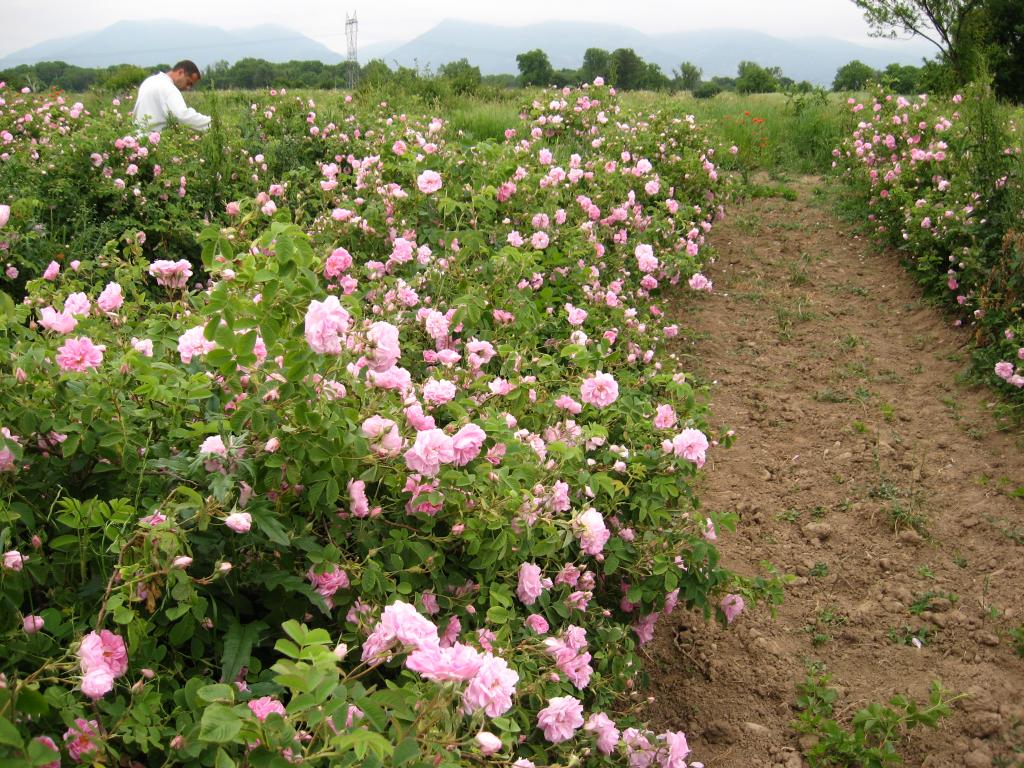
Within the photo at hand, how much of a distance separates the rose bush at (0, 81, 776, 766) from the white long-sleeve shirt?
397cm

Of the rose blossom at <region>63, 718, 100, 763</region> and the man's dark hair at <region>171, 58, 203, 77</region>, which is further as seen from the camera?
the man's dark hair at <region>171, 58, 203, 77</region>

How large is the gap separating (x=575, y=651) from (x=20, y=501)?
1.23 metres

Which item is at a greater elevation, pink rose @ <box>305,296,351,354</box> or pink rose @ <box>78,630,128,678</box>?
pink rose @ <box>305,296,351,354</box>

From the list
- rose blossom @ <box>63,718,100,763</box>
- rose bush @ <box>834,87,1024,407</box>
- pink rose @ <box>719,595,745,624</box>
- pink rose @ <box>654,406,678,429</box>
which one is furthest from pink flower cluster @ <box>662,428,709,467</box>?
rose bush @ <box>834,87,1024,407</box>

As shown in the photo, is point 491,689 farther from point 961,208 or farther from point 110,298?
point 961,208

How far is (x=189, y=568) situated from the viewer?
59.9 inches

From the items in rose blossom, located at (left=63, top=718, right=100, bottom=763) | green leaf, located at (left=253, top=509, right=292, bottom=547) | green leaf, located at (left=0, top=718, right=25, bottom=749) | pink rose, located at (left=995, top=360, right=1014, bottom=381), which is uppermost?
green leaf, located at (left=253, top=509, right=292, bottom=547)

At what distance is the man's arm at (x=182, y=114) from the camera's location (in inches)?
245

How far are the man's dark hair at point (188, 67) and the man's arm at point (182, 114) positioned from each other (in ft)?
1.72

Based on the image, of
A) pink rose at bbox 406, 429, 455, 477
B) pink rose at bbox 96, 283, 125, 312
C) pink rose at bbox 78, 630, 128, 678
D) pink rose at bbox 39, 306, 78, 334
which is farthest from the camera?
pink rose at bbox 96, 283, 125, 312

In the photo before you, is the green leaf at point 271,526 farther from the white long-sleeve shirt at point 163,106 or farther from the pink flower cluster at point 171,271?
the white long-sleeve shirt at point 163,106

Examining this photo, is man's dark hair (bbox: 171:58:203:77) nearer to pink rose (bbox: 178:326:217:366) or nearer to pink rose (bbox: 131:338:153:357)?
pink rose (bbox: 131:338:153:357)

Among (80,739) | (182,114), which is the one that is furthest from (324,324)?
(182,114)

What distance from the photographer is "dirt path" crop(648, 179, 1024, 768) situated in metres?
2.62
